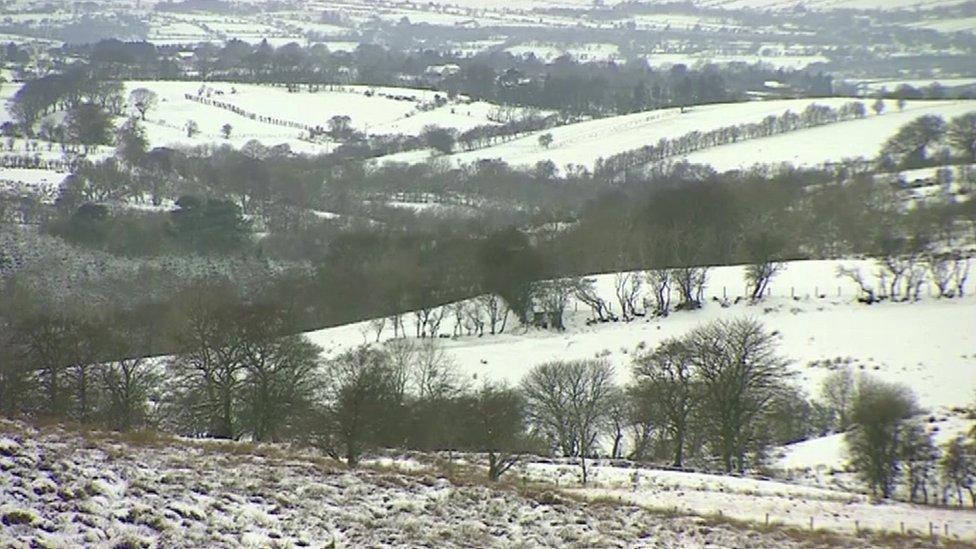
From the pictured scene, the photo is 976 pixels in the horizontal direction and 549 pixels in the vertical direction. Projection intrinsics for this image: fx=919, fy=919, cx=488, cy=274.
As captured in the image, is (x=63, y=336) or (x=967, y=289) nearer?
(x=63, y=336)

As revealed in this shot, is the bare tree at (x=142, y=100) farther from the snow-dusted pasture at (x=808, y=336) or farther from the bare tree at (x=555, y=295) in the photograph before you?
the bare tree at (x=555, y=295)

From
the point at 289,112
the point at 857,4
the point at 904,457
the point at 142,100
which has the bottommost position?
the point at 904,457

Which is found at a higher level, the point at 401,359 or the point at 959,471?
the point at 401,359

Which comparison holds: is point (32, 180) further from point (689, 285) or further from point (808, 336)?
point (808, 336)

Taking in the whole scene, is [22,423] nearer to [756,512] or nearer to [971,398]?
[756,512]

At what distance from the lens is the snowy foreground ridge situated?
11797 mm

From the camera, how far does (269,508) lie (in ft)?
44.9

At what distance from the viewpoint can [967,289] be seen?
4750 centimetres

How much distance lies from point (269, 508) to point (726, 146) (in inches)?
3691

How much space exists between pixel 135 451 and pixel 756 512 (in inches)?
487

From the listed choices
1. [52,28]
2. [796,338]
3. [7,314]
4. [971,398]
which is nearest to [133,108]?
[52,28]

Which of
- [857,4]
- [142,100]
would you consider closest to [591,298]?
[142,100]

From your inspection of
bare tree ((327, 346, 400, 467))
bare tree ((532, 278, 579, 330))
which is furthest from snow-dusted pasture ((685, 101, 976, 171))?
bare tree ((327, 346, 400, 467))

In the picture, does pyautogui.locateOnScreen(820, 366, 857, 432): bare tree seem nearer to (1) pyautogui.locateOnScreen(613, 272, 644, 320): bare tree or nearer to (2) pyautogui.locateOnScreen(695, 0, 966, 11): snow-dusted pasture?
(1) pyautogui.locateOnScreen(613, 272, 644, 320): bare tree
